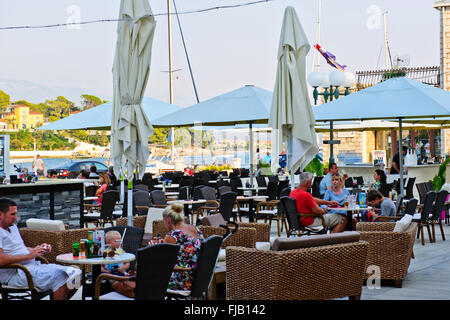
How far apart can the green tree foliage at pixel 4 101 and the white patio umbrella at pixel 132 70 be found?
76659 mm

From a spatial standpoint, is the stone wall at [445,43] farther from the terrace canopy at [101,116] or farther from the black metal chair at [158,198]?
the black metal chair at [158,198]

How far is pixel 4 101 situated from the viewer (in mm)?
81938

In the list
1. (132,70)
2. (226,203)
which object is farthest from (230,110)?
(132,70)

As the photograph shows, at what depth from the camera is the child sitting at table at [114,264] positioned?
5734mm

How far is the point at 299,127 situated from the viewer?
8.74m

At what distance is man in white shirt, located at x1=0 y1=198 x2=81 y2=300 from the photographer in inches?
218

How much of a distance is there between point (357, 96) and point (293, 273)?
7.84 metres

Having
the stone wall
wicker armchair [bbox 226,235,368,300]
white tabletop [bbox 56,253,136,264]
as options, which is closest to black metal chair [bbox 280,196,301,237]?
wicker armchair [bbox 226,235,368,300]

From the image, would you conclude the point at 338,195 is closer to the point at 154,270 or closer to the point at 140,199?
the point at 140,199

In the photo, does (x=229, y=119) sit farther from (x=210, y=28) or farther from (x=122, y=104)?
→ (x=210, y=28)

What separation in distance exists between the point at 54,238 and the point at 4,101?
7971 cm

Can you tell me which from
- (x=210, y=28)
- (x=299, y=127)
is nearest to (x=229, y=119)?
(x=299, y=127)

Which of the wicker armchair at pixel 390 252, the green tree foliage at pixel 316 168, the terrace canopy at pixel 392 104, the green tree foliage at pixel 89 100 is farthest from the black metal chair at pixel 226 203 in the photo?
the green tree foliage at pixel 89 100

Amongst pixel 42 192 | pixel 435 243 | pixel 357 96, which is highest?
pixel 357 96
